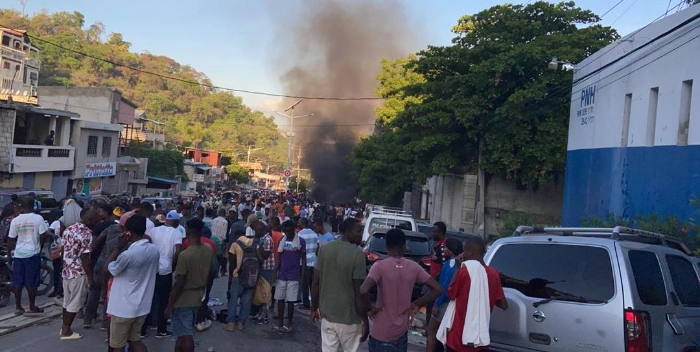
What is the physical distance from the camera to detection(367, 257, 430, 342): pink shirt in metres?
5.37

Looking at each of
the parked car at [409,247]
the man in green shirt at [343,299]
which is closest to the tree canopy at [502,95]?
the parked car at [409,247]

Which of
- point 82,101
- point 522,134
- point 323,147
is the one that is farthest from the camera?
point 323,147

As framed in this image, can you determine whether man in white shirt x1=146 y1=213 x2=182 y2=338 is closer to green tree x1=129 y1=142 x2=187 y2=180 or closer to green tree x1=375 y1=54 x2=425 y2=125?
green tree x1=375 y1=54 x2=425 y2=125

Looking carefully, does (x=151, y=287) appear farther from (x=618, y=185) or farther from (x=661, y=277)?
(x=618, y=185)

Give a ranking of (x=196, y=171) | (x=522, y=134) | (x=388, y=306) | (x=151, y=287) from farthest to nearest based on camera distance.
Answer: (x=196, y=171) < (x=522, y=134) < (x=151, y=287) < (x=388, y=306)

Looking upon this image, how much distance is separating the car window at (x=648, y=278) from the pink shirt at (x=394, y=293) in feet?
5.42

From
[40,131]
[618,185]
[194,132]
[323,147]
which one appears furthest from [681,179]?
[194,132]

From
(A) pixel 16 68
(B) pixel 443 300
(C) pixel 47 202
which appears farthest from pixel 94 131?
(B) pixel 443 300

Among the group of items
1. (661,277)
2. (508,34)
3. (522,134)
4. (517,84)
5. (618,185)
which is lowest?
(661,277)

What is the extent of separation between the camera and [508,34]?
2542 cm

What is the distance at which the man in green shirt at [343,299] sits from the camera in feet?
18.6

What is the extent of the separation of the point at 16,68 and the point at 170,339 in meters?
41.8

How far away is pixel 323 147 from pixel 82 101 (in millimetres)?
17241

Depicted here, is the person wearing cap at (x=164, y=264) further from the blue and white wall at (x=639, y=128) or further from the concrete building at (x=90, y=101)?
the concrete building at (x=90, y=101)
